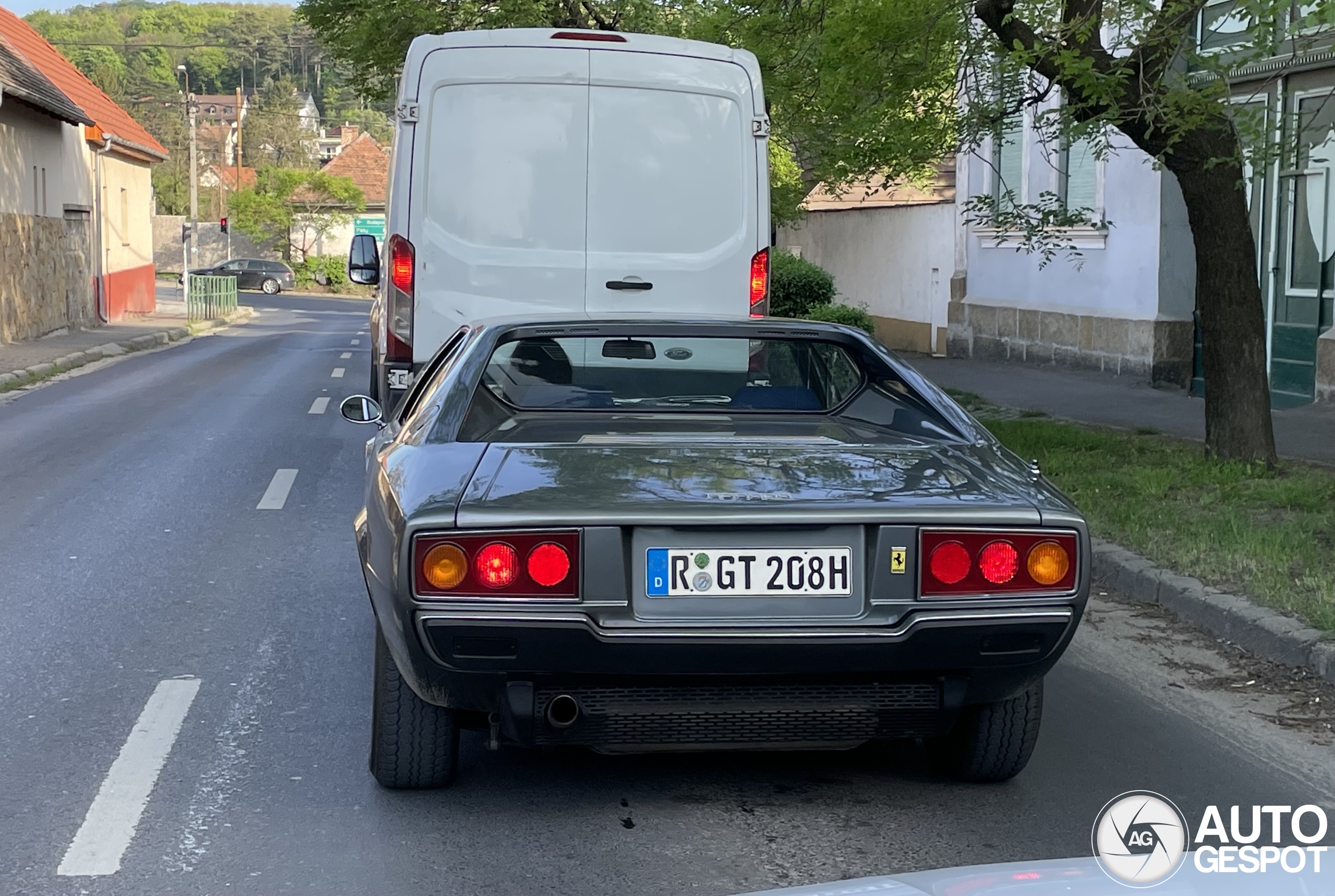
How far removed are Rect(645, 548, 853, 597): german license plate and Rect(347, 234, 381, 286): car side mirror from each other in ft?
22.1

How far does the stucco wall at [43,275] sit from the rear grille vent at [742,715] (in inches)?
1005

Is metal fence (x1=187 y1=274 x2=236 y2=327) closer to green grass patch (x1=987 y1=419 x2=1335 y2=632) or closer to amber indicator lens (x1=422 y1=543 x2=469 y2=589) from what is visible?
green grass patch (x1=987 y1=419 x2=1335 y2=632)

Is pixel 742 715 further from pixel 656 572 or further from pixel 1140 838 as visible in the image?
pixel 1140 838

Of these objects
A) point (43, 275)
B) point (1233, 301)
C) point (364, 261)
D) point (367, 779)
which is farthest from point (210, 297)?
point (367, 779)

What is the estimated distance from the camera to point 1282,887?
1.95 m

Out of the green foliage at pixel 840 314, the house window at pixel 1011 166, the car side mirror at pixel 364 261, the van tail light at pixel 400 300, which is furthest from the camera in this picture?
the house window at pixel 1011 166

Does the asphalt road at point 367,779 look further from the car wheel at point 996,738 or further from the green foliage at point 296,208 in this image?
the green foliage at point 296,208

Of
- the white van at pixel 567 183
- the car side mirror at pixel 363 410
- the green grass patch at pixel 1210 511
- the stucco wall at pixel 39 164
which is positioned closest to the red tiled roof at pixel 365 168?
the stucco wall at pixel 39 164

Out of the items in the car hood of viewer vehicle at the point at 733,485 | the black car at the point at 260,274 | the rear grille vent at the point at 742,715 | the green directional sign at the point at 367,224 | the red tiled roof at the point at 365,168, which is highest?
the red tiled roof at the point at 365,168

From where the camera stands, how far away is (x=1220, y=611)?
6.40 meters

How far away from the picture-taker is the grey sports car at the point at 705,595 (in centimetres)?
372

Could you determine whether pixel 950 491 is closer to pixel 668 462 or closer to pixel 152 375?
pixel 668 462

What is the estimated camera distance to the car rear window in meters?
5.21

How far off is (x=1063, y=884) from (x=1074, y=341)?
56.2 feet
